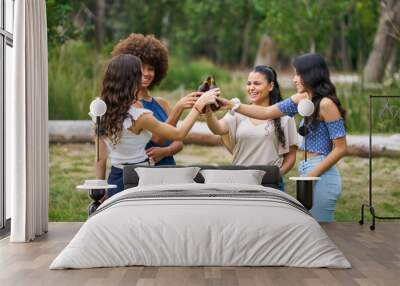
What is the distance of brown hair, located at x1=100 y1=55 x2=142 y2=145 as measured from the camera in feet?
20.2

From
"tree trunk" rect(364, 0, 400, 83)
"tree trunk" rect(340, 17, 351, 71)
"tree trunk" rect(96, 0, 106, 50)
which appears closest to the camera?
"tree trunk" rect(364, 0, 400, 83)

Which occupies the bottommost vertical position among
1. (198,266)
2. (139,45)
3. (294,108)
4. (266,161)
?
Result: (198,266)

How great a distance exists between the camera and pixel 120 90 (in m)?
6.18

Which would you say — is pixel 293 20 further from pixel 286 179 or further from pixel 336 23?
pixel 286 179

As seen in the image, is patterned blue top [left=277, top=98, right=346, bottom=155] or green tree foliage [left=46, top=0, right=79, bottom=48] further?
green tree foliage [left=46, top=0, right=79, bottom=48]

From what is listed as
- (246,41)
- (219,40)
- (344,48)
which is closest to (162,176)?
(344,48)

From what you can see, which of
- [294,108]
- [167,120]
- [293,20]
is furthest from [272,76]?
[293,20]

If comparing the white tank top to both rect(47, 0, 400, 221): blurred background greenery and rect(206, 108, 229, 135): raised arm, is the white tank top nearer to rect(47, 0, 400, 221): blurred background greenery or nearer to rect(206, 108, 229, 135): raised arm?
rect(206, 108, 229, 135): raised arm

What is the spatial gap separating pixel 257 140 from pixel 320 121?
1.79 feet

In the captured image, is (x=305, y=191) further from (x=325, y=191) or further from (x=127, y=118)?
(x=127, y=118)

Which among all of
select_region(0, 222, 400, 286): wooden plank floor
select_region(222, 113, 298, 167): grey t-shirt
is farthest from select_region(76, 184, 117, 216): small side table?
select_region(222, 113, 298, 167): grey t-shirt

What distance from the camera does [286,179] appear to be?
9031mm

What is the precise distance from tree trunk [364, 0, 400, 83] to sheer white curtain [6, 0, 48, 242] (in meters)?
4.33

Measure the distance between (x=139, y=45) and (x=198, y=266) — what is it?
2.35 meters
